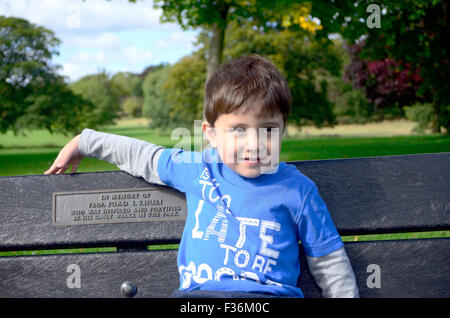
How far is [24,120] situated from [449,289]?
20.1m

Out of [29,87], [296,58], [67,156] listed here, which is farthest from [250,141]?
[296,58]

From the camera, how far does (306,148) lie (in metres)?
13.0

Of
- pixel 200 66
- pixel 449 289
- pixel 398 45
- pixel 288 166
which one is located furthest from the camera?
pixel 200 66

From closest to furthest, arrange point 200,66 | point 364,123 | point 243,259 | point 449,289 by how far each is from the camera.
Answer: point 243,259 < point 449,289 < point 200,66 < point 364,123

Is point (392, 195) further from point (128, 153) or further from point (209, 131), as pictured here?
point (128, 153)

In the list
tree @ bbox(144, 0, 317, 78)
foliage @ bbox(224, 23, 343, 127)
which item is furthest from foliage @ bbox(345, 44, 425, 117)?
tree @ bbox(144, 0, 317, 78)

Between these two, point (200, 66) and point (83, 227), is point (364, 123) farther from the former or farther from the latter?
point (83, 227)

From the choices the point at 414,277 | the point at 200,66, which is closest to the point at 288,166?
the point at 414,277

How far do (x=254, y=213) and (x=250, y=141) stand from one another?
0.29m

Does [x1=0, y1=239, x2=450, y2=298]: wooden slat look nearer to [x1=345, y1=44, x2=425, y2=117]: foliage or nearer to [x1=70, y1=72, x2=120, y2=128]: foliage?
[x1=345, y1=44, x2=425, y2=117]: foliage

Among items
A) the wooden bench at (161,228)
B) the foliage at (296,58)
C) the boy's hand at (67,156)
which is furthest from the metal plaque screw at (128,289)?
the foliage at (296,58)

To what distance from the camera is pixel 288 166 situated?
2039 millimetres

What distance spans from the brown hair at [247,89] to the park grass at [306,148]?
1.97m

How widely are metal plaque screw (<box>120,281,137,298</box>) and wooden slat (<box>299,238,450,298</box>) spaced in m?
0.75
